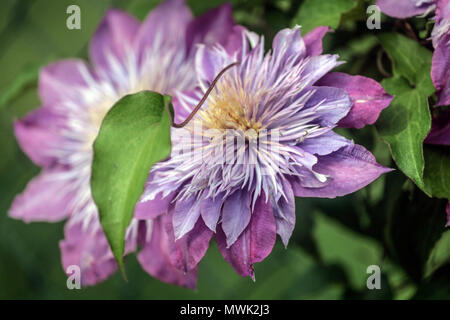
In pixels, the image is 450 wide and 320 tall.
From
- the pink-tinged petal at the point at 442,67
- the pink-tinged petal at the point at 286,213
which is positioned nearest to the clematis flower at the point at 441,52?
the pink-tinged petal at the point at 442,67

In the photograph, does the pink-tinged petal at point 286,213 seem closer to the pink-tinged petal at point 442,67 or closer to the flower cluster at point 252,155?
the flower cluster at point 252,155

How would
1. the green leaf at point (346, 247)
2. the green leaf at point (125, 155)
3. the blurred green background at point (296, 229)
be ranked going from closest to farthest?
the green leaf at point (125, 155), the blurred green background at point (296, 229), the green leaf at point (346, 247)

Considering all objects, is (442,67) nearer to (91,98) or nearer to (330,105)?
(330,105)

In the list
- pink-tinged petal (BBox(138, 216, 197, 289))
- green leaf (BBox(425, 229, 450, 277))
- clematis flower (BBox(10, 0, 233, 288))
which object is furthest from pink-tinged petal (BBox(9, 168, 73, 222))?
green leaf (BBox(425, 229, 450, 277))

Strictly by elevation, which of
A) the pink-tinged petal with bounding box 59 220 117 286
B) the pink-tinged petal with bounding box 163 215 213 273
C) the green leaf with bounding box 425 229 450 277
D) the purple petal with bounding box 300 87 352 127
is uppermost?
the purple petal with bounding box 300 87 352 127

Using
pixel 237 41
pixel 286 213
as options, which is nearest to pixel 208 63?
pixel 237 41

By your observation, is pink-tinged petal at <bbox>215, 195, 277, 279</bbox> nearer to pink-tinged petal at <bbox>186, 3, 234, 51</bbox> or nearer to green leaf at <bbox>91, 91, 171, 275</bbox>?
green leaf at <bbox>91, 91, 171, 275</bbox>
